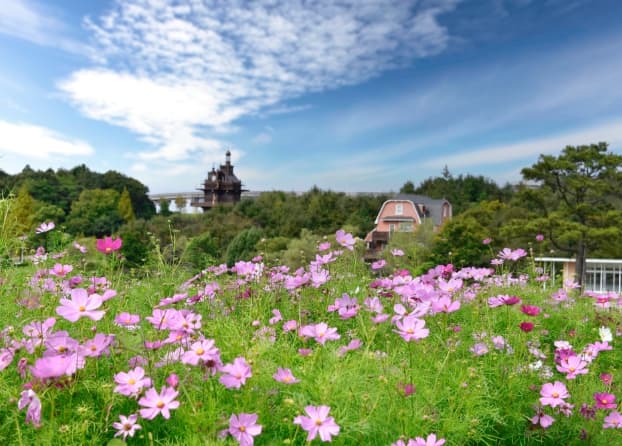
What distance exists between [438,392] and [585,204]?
1657cm

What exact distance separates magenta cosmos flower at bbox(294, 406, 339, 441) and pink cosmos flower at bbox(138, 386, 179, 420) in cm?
33

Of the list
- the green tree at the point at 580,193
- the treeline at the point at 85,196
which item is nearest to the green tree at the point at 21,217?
the treeline at the point at 85,196

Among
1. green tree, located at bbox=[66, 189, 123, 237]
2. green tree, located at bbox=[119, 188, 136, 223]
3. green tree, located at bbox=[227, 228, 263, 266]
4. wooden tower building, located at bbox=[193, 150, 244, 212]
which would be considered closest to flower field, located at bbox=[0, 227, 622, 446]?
green tree, located at bbox=[227, 228, 263, 266]

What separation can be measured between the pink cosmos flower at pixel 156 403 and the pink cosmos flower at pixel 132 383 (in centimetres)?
4

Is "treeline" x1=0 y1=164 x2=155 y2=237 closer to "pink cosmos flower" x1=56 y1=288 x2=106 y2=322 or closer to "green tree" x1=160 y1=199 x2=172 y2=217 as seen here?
"green tree" x1=160 y1=199 x2=172 y2=217

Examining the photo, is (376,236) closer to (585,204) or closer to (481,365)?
(585,204)

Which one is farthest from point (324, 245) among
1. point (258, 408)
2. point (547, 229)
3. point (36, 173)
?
point (36, 173)

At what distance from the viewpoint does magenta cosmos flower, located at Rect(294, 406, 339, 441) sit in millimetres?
1166

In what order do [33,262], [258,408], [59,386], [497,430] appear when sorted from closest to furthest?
[59,386], [258,408], [497,430], [33,262]

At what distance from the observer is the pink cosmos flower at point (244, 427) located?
1.23 meters

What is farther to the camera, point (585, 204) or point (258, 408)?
point (585, 204)

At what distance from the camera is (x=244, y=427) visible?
125cm

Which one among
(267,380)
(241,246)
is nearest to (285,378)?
(267,380)

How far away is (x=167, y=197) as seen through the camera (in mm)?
58031
